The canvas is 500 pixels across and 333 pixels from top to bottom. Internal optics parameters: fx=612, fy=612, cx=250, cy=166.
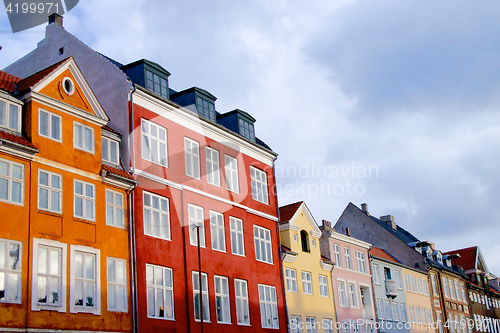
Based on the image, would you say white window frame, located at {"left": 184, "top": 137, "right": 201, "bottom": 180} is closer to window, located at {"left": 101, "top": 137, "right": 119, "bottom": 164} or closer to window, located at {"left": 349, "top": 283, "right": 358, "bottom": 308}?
window, located at {"left": 101, "top": 137, "right": 119, "bottom": 164}

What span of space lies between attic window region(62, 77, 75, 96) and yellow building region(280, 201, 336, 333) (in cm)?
1853

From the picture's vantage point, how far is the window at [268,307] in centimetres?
3566

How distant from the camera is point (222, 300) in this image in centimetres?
3259

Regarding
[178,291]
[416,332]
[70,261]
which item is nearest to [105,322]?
[70,261]

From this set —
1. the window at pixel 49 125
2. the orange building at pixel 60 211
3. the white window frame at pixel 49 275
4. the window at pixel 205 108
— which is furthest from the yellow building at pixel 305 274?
the window at pixel 49 125

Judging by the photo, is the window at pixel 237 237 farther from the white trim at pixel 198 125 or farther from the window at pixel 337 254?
the window at pixel 337 254

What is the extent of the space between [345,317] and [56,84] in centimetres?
2911

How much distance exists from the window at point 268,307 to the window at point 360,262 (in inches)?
606

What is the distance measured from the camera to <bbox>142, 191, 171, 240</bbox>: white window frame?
29031mm

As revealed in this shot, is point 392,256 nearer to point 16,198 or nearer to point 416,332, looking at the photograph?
point 416,332

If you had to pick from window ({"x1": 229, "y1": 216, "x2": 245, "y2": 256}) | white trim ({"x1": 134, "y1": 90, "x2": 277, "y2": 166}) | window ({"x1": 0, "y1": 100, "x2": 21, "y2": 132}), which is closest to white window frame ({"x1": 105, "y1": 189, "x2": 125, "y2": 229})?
window ({"x1": 0, "y1": 100, "x2": 21, "y2": 132})

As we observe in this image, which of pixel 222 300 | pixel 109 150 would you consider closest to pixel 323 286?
pixel 222 300

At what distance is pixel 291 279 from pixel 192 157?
1183cm

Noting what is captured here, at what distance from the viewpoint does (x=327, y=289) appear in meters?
44.5
